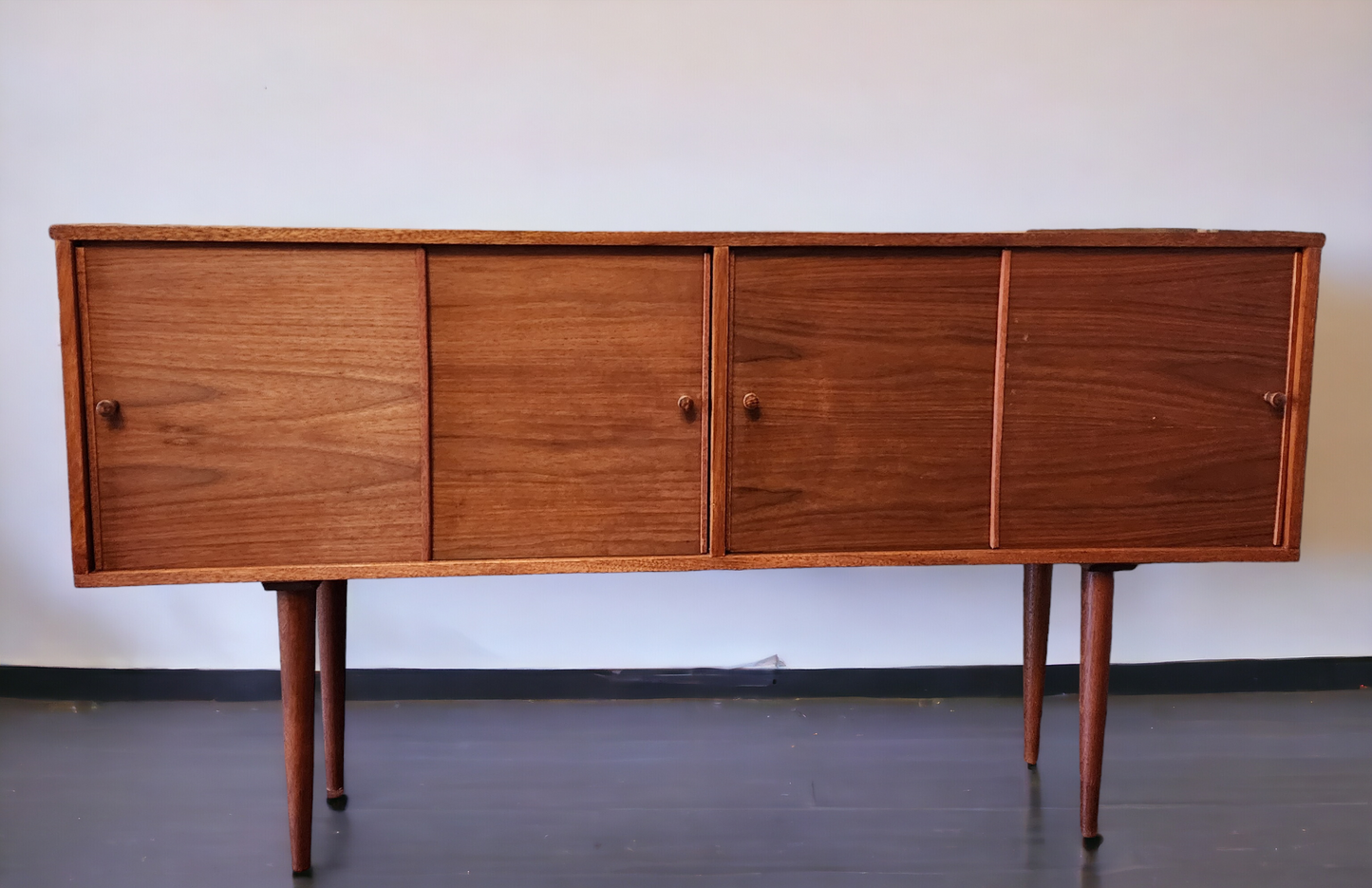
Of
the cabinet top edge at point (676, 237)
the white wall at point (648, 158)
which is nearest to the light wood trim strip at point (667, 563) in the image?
the cabinet top edge at point (676, 237)

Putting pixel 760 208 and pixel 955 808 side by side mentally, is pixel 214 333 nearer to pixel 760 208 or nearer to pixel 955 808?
pixel 760 208

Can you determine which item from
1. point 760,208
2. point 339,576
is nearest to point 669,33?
point 760,208

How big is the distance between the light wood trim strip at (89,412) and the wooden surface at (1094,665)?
1.33m

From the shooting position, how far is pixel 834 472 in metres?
1.12

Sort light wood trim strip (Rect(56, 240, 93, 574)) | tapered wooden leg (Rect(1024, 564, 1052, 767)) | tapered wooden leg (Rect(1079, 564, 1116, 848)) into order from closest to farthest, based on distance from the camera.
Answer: light wood trim strip (Rect(56, 240, 93, 574)) → tapered wooden leg (Rect(1079, 564, 1116, 848)) → tapered wooden leg (Rect(1024, 564, 1052, 767))

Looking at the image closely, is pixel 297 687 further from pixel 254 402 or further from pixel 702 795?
pixel 702 795

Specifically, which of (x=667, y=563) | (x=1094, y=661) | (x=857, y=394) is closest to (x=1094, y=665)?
(x=1094, y=661)

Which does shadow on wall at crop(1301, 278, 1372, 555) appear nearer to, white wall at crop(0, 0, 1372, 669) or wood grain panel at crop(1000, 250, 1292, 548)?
white wall at crop(0, 0, 1372, 669)

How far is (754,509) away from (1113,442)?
0.50m

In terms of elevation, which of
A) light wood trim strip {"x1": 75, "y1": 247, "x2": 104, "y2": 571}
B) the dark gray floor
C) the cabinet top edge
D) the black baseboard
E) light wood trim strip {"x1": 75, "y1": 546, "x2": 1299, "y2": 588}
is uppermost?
the cabinet top edge

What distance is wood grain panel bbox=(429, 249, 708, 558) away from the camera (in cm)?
107

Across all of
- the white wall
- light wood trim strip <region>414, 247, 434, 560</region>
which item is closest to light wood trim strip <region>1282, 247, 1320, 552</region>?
the white wall

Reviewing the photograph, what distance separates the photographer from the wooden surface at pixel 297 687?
1145 millimetres

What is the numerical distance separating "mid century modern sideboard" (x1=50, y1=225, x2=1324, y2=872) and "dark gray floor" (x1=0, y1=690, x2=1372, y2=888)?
0.35 meters
